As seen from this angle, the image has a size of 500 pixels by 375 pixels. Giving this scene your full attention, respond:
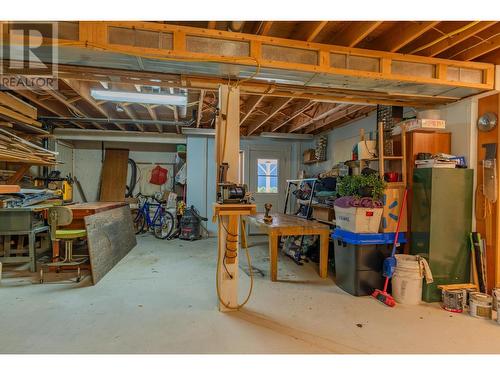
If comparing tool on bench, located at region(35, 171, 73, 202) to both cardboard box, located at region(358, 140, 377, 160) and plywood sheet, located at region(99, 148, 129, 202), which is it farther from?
cardboard box, located at region(358, 140, 377, 160)

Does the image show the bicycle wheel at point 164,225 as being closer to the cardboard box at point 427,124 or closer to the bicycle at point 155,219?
the bicycle at point 155,219

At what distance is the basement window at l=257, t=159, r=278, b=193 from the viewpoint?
6.82 metres

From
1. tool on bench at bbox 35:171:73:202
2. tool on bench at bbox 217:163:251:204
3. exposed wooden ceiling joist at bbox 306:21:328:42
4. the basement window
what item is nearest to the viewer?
Answer: exposed wooden ceiling joist at bbox 306:21:328:42

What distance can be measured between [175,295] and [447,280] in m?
2.93

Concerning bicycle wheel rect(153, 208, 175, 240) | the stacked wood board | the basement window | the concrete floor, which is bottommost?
the concrete floor

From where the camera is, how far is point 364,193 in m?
3.02

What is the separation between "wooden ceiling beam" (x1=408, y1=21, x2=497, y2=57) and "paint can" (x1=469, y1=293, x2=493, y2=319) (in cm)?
237

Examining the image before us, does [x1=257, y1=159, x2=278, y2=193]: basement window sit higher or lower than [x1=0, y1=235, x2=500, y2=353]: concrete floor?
higher

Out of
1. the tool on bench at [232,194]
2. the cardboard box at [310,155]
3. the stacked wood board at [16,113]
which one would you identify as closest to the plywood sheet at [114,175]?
the stacked wood board at [16,113]

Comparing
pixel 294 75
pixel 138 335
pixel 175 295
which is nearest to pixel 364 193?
pixel 294 75

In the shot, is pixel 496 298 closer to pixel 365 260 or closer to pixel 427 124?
pixel 365 260

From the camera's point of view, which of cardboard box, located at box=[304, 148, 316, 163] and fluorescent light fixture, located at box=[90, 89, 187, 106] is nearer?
fluorescent light fixture, located at box=[90, 89, 187, 106]

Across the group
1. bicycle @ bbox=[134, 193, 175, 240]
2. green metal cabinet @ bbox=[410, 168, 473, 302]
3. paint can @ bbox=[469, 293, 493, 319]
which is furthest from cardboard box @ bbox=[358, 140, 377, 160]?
bicycle @ bbox=[134, 193, 175, 240]

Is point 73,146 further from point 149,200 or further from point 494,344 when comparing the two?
point 494,344
